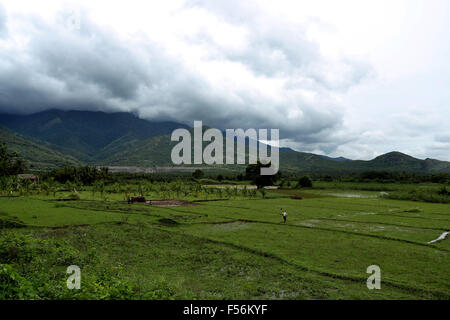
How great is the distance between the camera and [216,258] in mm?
19469

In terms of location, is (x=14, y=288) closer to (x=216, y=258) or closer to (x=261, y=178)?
(x=216, y=258)

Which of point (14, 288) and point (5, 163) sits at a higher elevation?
point (5, 163)

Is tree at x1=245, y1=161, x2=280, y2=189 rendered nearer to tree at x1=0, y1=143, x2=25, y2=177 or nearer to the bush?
tree at x1=0, y1=143, x2=25, y2=177

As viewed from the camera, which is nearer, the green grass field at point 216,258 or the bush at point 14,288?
the bush at point 14,288

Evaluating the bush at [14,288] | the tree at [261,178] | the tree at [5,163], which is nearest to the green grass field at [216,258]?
the bush at [14,288]

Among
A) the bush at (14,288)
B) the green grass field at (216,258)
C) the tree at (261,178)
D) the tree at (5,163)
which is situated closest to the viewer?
the bush at (14,288)

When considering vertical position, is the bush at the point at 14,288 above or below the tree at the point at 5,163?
below

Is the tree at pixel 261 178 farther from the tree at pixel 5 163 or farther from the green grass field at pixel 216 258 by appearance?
the tree at pixel 5 163

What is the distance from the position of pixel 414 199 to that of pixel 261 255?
67.7m

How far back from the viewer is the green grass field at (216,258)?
13.1 m

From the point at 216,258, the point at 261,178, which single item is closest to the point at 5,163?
the point at 261,178

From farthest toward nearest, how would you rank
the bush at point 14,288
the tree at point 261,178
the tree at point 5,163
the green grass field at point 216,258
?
the tree at point 261,178 → the tree at point 5,163 → the green grass field at point 216,258 → the bush at point 14,288
